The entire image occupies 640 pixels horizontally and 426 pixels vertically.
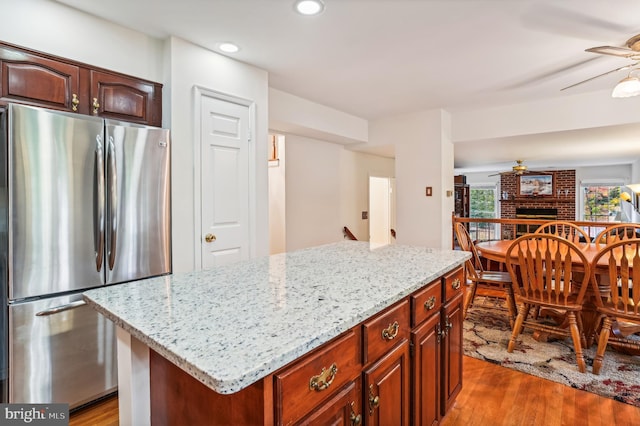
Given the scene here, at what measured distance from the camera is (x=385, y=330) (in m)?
1.19

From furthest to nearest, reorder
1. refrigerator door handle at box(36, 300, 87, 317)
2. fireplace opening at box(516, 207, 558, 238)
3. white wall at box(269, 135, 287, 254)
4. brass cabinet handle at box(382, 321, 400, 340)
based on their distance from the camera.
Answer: fireplace opening at box(516, 207, 558, 238) < white wall at box(269, 135, 287, 254) < refrigerator door handle at box(36, 300, 87, 317) < brass cabinet handle at box(382, 321, 400, 340)

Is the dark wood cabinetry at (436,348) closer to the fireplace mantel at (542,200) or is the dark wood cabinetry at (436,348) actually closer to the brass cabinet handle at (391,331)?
the brass cabinet handle at (391,331)

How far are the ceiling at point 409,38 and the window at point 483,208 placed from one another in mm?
7997

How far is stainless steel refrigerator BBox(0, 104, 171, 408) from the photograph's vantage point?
1716 mm

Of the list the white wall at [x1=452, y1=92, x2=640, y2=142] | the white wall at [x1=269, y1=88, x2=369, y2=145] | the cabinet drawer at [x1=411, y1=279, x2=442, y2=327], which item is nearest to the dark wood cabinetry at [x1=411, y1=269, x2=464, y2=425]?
the cabinet drawer at [x1=411, y1=279, x2=442, y2=327]

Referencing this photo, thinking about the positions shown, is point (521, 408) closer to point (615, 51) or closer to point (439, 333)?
point (439, 333)

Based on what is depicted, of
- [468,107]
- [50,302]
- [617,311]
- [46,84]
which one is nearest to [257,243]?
[50,302]

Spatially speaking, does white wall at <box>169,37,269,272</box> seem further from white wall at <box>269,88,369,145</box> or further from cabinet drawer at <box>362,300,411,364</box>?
cabinet drawer at <box>362,300,411,364</box>

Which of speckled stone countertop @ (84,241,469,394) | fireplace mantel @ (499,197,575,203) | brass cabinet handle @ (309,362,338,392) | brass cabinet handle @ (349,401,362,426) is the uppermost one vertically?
fireplace mantel @ (499,197,575,203)

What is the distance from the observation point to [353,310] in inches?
40.0

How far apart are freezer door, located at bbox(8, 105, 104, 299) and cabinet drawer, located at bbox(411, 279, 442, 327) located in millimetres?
1810

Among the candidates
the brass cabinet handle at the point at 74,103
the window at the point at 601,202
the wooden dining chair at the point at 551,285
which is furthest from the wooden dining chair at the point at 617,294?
the window at the point at 601,202

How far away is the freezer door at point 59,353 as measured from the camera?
68.3 inches
